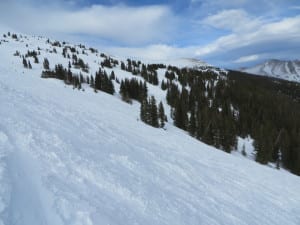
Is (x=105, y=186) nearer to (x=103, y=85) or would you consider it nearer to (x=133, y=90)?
(x=103, y=85)

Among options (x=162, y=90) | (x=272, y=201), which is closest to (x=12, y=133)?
(x=272, y=201)

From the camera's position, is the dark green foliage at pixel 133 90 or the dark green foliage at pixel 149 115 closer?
the dark green foliage at pixel 149 115

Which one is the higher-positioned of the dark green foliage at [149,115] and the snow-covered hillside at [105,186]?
the snow-covered hillside at [105,186]

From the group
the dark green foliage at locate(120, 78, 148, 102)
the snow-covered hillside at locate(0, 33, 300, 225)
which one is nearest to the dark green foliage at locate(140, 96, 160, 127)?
the dark green foliage at locate(120, 78, 148, 102)

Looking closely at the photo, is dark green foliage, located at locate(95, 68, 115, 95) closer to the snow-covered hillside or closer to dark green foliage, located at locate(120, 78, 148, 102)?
dark green foliage, located at locate(120, 78, 148, 102)

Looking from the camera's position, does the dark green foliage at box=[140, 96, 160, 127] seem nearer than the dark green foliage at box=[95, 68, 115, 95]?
Yes

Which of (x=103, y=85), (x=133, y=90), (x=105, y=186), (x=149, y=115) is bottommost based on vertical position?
(x=149, y=115)

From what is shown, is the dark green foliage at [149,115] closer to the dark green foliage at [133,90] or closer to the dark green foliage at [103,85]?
the dark green foliage at [103,85]

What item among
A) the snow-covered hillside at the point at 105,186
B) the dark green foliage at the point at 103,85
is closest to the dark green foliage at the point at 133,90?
the dark green foliage at the point at 103,85

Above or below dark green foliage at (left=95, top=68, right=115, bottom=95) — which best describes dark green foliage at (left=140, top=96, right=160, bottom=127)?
below

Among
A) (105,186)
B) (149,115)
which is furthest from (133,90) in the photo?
(105,186)

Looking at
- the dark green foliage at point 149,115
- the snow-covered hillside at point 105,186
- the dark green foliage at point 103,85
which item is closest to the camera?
the snow-covered hillside at point 105,186

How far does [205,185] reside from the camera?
40.7 ft

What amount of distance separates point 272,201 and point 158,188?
8.16 m
